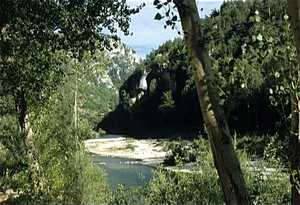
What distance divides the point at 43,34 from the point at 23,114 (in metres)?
2.21

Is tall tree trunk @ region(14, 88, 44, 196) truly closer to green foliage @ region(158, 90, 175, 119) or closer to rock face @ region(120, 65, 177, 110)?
green foliage @ region(158, 90, 175, 119)

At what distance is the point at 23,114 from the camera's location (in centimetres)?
609

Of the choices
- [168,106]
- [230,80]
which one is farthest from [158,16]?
[168,106]

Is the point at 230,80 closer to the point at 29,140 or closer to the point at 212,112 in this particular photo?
the point at 212,112

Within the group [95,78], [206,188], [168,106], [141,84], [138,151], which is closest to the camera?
[206,188]

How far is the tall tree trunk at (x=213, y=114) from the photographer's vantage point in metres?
1.93

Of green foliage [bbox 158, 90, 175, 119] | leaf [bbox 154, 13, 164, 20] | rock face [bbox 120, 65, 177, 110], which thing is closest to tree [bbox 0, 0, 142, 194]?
leaf [bbox 154, 13, 164, 20]

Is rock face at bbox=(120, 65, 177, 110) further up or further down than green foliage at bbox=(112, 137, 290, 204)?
further up

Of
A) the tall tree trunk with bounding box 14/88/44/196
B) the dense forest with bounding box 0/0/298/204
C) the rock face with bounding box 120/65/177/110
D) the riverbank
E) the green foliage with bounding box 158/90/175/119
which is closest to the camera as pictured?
the dense forest with bounding box 0/0/298/204

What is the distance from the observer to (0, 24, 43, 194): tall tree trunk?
538cm

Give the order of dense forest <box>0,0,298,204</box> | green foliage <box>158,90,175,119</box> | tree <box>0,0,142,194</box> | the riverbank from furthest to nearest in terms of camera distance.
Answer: green foliage <box>158,90,175,119</box> < the riverbank < tree <box>0,0,142,194</box> < dense forest <box>0,0,298,204</box>

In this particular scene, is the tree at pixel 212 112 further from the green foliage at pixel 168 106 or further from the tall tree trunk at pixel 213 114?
the green foliage at pixel 168 106

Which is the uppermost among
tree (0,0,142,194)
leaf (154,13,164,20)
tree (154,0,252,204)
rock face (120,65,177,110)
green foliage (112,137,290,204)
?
rock face (120,65,177,110)

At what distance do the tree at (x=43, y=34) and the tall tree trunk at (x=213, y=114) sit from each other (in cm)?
238
